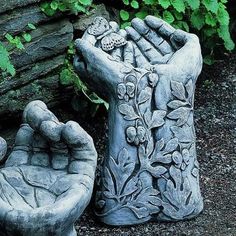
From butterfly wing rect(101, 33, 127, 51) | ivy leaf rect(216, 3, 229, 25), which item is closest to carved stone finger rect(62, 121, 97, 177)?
butterfly wing rect(101, 33, 127, 51)

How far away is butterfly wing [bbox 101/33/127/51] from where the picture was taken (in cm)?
323

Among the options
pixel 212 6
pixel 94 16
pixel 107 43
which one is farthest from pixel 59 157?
pixel 212 6

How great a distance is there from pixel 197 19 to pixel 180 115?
1047 mm

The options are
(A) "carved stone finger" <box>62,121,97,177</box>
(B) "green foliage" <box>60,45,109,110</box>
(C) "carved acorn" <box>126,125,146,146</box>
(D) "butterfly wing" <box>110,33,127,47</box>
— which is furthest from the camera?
(B) "green foliage" <box>60,45,109,110</box>

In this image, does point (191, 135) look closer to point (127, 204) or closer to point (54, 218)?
point (127, 204)

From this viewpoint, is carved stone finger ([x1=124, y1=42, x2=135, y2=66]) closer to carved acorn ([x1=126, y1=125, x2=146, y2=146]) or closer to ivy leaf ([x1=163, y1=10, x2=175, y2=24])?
carved acorn ([x1=126, y1=125, x2=146, y2=146])

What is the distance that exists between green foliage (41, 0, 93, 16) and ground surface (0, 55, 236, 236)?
0.43 meters

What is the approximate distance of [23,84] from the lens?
358 centimetres

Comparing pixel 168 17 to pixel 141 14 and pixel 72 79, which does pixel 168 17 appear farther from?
pixel 72 79

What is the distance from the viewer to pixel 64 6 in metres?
3.65

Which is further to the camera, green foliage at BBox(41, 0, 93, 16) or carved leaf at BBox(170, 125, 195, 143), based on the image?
green foliage at BBox(41, 0, 93, 16)

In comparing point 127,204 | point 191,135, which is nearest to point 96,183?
→ point 127,204

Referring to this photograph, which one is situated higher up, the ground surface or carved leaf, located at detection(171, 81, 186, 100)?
carved leaf, located at detection(171, 81, 186, 100)

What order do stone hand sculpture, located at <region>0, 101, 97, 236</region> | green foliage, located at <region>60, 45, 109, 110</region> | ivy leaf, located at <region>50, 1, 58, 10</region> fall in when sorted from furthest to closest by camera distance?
green foliage, located at <region>60, 45, 109, 110</region> < ivy leaf, located at <region>50, 1, 58, 10</region> < stone hand sculpture, located at <region>0, 101, 97, 236</region>
